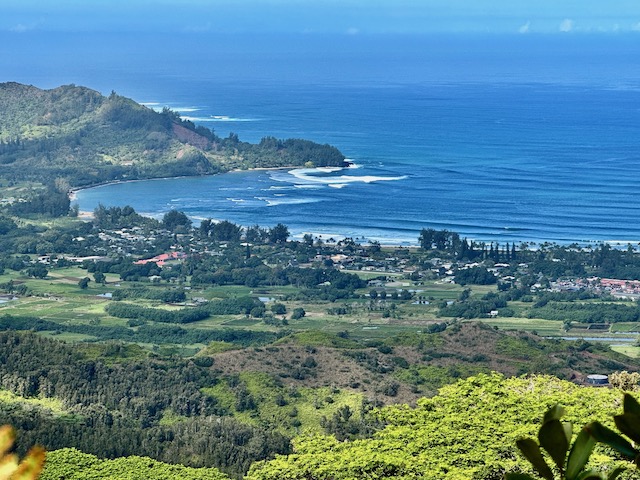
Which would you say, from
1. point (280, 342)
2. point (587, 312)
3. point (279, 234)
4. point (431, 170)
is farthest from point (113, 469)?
point (431, 170)

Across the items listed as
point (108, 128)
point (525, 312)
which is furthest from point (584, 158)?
point (525, 312)

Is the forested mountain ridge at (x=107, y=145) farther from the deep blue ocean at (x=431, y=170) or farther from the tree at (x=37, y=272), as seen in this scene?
the tree at (x=37, y=272)

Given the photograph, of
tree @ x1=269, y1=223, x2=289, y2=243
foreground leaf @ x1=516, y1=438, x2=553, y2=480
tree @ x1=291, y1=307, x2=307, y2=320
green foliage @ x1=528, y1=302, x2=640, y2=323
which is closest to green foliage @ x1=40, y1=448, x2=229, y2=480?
foreground leaf @ x1=516, y1=438, x2=553, y2=480

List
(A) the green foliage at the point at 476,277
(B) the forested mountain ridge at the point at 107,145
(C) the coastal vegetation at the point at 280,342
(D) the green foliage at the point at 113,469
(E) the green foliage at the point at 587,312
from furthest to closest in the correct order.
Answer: (B) the forested mountain ridge at the point at 107,145, (A) the green foliage at the point at 476,277, (E) the green foliage at the point at 587,312, (D) the green foliage at the point at 113,469, (C) the coastal vegetation at the point at 280,342

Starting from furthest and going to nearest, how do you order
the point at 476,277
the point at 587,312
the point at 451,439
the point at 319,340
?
the point at 476,277
the point at 587,312
the point at 319,340
the point at 451,439

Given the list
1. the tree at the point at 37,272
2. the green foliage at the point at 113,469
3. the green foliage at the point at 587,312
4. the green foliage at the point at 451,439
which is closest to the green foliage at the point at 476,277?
the green foliage at the point at 587,312

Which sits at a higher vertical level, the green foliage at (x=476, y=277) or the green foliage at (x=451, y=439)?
the green foliage at (x=451, y=439)

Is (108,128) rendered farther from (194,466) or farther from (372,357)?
(194,466)

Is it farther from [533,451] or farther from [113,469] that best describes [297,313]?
[533,451]

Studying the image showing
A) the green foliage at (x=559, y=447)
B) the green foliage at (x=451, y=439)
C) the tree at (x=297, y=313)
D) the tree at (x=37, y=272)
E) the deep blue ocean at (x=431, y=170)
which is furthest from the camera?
the deep blue ocean at (x=431, y=170)
